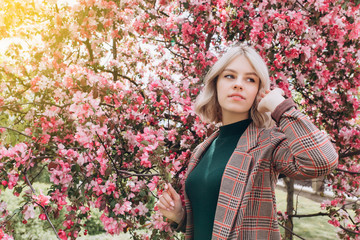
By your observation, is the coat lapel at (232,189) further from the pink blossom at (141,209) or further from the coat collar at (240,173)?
the pink blossom at (141,209)

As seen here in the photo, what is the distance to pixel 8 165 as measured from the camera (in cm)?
210

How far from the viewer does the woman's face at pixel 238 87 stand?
167 centimetres

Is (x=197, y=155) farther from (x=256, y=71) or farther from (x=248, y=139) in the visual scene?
(x=256, y=71)

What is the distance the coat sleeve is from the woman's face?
0.90 feet

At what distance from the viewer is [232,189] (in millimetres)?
1434

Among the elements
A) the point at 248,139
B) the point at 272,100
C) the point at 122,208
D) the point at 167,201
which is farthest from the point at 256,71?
the point at 122,208

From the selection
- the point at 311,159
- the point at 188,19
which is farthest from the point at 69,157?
the point at 188,19

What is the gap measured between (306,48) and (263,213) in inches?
74.4

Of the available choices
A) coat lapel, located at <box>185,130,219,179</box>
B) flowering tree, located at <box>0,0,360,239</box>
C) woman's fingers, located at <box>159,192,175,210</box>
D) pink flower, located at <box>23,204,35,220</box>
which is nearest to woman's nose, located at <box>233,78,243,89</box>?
coat lapel, located at <box>185,130,219,179</box>

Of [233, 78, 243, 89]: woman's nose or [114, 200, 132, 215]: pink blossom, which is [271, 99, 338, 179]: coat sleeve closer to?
[233, 78, 243, 89]: woman's nose

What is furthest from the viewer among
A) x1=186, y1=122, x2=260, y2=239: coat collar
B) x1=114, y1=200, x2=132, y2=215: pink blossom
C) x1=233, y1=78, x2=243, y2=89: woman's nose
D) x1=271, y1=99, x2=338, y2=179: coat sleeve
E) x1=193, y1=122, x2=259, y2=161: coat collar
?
x1=114, y1=200, x2=132, y2=215: pink blossom

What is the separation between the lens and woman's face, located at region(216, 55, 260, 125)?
5.47 ft

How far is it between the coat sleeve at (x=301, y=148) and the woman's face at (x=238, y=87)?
27cm

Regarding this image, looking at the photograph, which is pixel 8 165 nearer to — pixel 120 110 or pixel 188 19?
pixel 120 110
